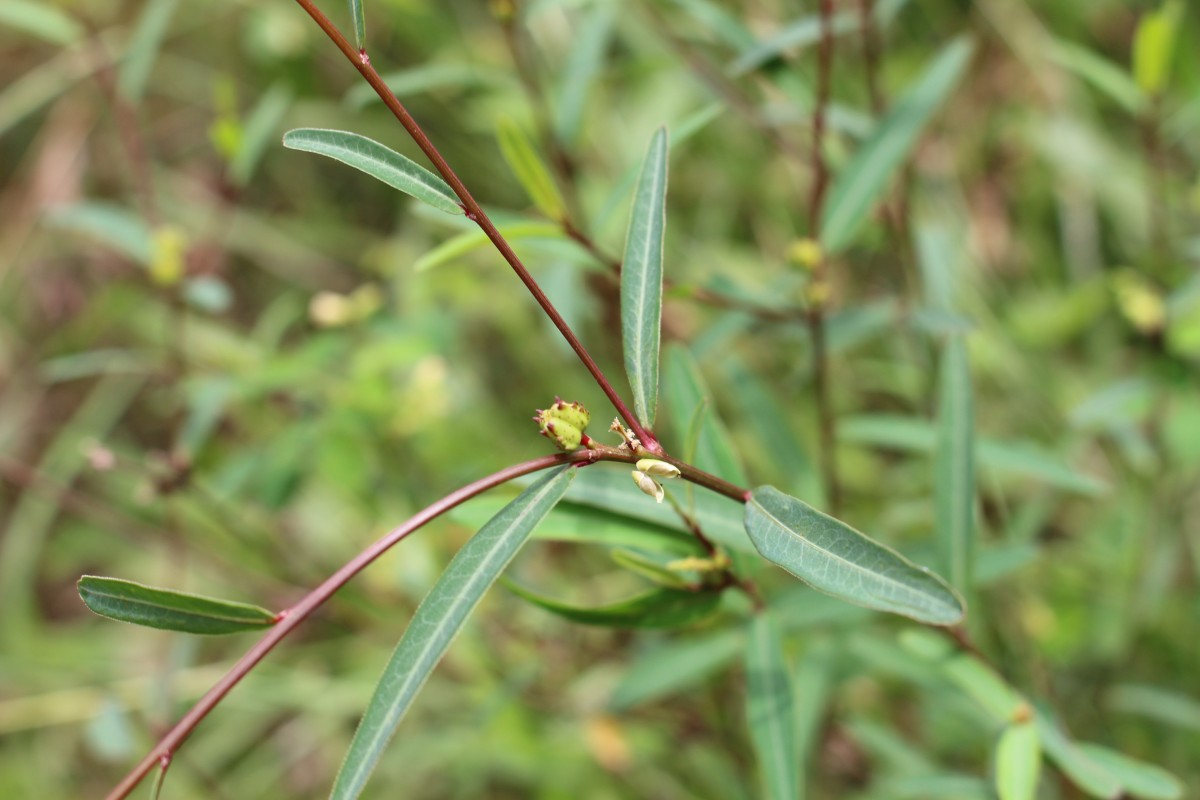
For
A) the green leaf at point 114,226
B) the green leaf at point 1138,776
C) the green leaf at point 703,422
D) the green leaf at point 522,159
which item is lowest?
the green leaf at point 1138,776

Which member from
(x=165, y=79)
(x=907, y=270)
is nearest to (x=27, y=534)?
(x=165, y=79)

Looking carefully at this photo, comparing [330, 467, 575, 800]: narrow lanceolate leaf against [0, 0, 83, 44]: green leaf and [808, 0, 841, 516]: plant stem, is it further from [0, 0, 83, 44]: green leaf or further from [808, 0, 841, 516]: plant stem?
[0, 0, 83, 44]: green leaf

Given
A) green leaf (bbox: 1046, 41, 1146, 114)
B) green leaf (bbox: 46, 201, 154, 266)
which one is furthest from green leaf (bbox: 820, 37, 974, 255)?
green leaf (bbox: 46, 201, 154, 266)

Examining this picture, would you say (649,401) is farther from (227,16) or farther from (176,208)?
(227,16)

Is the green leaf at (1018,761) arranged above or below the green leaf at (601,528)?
below

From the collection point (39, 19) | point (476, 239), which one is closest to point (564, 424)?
point (476, 239)

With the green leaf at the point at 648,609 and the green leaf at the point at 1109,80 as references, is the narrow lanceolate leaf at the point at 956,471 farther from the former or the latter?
the green leaf at the point at 1109,80

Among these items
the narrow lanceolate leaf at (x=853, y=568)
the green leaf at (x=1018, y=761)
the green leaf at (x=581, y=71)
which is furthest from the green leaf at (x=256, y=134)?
the green leaf at (x=1018, y=761)
